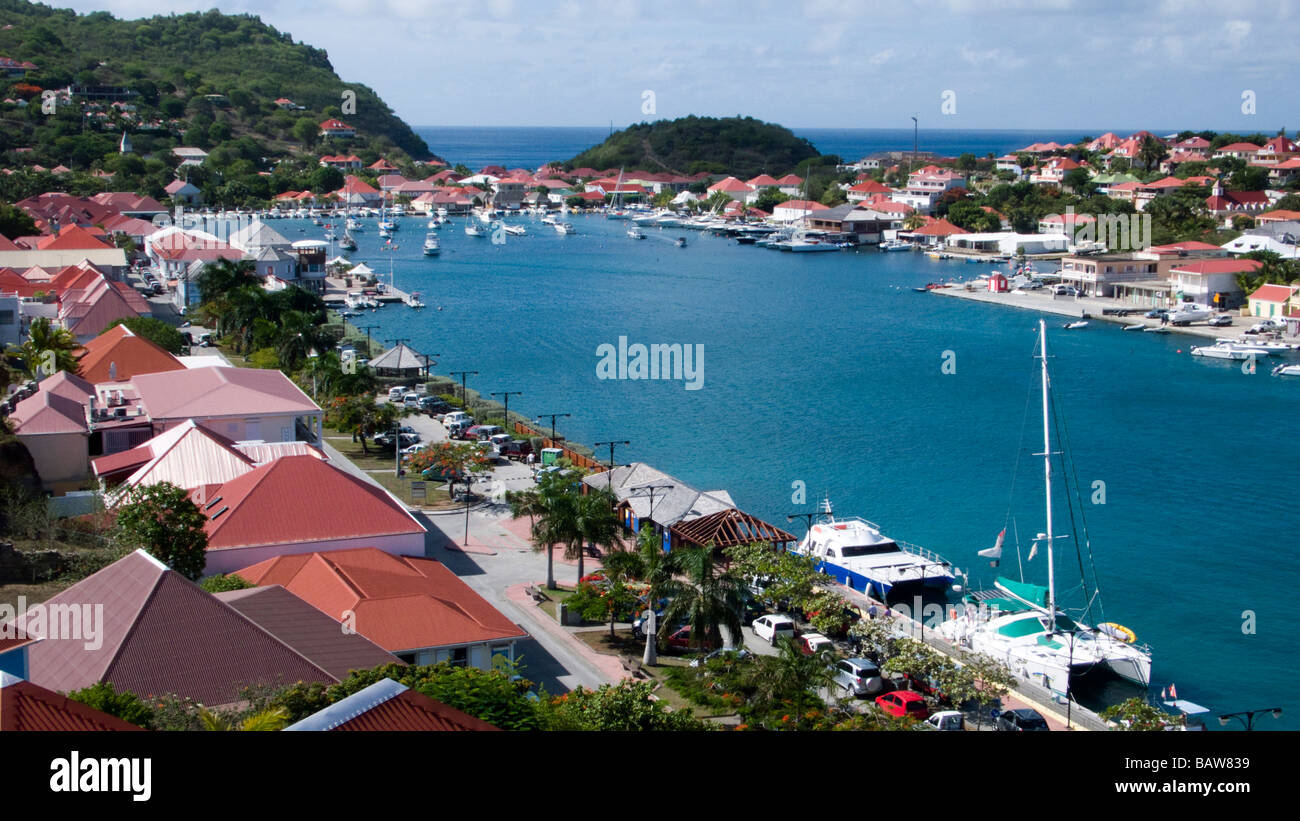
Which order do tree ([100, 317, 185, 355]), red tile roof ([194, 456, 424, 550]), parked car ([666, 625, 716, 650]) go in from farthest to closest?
tree ([100, 317, 185, 355])
red tile roof ([194, 456, 424, 550])
parked car ([666, 625, 716, 650])

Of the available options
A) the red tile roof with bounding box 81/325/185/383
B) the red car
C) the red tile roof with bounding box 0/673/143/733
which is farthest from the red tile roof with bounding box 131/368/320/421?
the red tile roof with bounding box 0/673/143/733

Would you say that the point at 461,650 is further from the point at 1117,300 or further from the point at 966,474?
the point at 1117,300

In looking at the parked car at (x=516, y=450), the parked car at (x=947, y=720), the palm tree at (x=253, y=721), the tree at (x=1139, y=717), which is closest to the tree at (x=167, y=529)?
the palm tree at (x=253, y=721)

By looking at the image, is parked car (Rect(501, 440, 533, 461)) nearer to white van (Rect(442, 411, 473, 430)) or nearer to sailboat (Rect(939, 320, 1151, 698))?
white van (Rect(442, 411, 473, 430))

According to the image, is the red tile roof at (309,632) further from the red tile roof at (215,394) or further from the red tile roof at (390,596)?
the red tile roof at (215,394)

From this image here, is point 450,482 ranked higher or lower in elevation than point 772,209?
lower

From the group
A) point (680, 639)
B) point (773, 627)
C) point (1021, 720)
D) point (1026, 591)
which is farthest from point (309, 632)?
point (1026, 591)

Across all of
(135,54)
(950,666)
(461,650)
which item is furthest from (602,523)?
(135,54)

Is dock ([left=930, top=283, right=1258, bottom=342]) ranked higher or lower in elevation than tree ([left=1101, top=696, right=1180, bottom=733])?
higher
